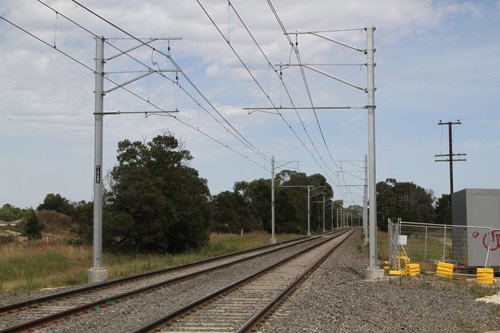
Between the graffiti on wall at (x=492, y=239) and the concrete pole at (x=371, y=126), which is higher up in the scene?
the concrete pole at (x=371, y=126)

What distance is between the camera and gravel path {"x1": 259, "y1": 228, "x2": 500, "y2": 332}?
11.6 metres

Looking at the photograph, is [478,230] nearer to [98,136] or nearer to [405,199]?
[98,136]

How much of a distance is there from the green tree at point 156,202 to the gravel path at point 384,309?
1845 cm

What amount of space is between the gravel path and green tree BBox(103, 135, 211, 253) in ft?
60.5

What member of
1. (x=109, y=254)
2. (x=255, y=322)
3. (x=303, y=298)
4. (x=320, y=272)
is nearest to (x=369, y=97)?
(x=320, y=272)

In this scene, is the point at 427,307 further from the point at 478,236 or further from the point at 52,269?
the point at 52,269

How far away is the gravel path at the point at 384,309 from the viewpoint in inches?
456

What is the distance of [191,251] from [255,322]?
2972 centimetres

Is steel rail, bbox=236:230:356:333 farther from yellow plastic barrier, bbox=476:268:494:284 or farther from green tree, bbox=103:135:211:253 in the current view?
green tree, bbox=103:135:211:253

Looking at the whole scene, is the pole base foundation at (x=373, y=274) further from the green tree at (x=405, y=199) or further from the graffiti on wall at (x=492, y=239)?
the green tree at (x=405, y=199)

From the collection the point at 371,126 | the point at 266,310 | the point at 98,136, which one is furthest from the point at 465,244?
the point at 98,136

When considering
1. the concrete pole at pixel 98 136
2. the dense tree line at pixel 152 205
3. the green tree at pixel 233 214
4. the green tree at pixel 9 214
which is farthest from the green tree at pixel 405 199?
the concrete pole at pixel 98 136

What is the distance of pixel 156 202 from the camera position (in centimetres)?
3716

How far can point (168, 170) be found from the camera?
138 ft
